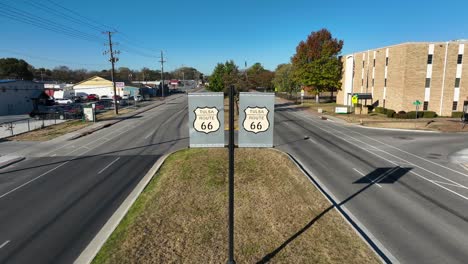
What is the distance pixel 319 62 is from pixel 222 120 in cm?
6296

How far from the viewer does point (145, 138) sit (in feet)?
102

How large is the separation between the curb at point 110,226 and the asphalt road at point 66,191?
371mm

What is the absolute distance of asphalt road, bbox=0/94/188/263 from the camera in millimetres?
10328

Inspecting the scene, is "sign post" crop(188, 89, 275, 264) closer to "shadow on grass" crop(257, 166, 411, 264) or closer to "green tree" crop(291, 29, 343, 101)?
"shadow on grass" crop(257, 166, 411, 264)

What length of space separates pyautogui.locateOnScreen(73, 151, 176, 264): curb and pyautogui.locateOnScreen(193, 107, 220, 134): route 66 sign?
560cm

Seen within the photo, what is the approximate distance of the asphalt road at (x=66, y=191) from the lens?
1033cm

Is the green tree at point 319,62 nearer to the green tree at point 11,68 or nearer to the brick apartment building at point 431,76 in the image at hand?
the brick apartment building at point 431,76

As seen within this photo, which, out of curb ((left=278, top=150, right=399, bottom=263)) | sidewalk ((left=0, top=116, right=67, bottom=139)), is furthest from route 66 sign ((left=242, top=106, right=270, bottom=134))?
sidewalk ((left=0, top=116, right=67, bottom=139))

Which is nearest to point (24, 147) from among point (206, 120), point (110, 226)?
point (110, 226)

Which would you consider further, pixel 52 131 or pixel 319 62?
pixel 319 62

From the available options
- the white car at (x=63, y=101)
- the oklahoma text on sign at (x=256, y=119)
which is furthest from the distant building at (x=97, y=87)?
the oklahoma text on sign at (x=256, y=119)

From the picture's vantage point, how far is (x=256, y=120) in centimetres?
716

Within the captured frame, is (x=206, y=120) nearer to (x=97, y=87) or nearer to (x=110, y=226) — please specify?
(x=110, y=226)

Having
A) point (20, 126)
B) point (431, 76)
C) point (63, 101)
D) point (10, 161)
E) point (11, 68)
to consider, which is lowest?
point (10, 161)
